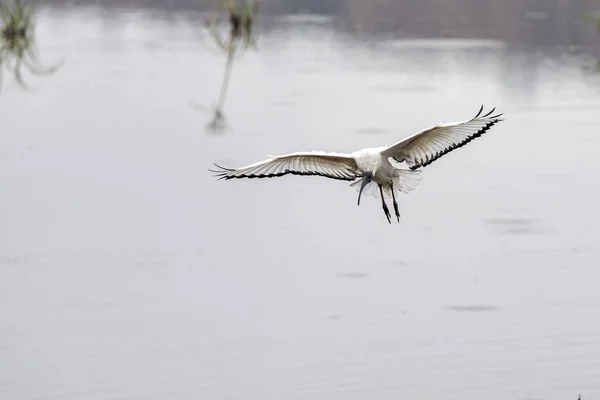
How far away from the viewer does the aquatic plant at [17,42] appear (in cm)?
2362

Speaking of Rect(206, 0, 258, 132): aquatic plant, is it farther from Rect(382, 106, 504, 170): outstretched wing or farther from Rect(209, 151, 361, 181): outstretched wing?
Rect(382, 106, 504, 170): outstretched wing

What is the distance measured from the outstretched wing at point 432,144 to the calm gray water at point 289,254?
1.65 m

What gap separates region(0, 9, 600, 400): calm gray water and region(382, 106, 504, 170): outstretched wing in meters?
1.65

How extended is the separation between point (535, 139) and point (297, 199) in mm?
4202

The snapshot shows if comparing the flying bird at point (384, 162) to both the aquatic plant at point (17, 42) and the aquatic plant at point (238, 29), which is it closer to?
the aquatic plant at point (17, 42)

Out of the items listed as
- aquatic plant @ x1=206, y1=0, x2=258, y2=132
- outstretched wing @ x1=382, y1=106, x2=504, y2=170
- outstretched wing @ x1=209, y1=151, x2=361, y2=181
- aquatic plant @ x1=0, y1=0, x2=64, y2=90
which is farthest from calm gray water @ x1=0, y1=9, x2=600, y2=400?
aquatic plant @ x1=206, y1=0, x2=258, y2=132

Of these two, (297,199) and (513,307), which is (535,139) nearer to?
(297,199)

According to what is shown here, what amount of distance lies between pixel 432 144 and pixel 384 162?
0.32 metres

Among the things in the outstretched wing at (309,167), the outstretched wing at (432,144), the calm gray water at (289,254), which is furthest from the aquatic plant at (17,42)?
the outstretched wing at (432,144)

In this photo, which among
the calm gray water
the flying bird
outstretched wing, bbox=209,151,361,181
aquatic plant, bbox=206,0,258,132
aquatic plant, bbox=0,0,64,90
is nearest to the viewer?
the flying bird

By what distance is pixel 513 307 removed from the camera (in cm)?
1079

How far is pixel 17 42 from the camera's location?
2497 centimetres

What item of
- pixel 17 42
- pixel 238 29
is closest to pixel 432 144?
pixel 17 42

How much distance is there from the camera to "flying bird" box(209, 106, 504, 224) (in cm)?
779
